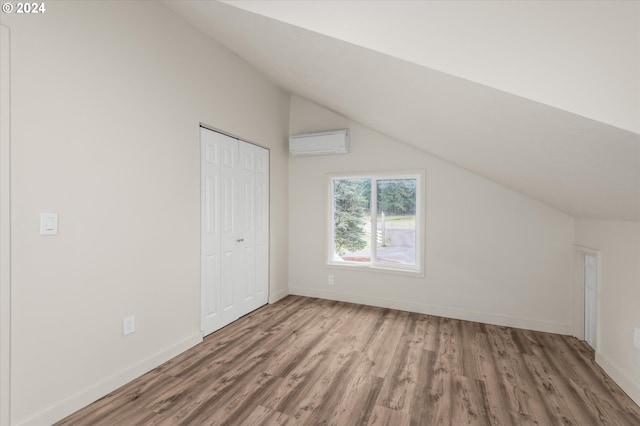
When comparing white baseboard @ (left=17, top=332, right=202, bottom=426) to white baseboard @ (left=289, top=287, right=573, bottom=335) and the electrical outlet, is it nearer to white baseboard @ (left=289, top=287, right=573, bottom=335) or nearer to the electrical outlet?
the electrical outlet

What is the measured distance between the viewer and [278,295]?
406 centimetres

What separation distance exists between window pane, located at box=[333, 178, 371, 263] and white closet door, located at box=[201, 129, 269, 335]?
3.36 feet

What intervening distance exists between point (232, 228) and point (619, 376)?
140 inches

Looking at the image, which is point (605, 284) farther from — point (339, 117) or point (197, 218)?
point (197, 218)

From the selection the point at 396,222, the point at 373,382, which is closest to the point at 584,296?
the point at 396,222

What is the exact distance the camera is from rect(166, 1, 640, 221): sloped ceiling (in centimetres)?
101

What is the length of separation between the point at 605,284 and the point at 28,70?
431cm

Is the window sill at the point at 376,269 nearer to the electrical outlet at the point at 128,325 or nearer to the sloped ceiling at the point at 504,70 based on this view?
the sloped ceiling at the point at 504,70

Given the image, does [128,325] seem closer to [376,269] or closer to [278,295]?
[278,295]

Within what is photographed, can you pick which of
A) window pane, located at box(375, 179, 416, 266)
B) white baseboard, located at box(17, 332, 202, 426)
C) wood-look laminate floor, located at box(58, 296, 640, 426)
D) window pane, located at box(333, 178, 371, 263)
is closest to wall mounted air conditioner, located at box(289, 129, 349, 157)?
window pane, located at box(333, 178, 371, 263)

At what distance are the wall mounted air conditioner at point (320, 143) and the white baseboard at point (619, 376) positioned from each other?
3224 mm

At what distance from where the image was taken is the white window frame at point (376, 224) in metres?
3.59

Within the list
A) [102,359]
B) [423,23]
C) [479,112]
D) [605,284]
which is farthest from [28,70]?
[605,284]

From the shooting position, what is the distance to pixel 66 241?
A: 1.77m
